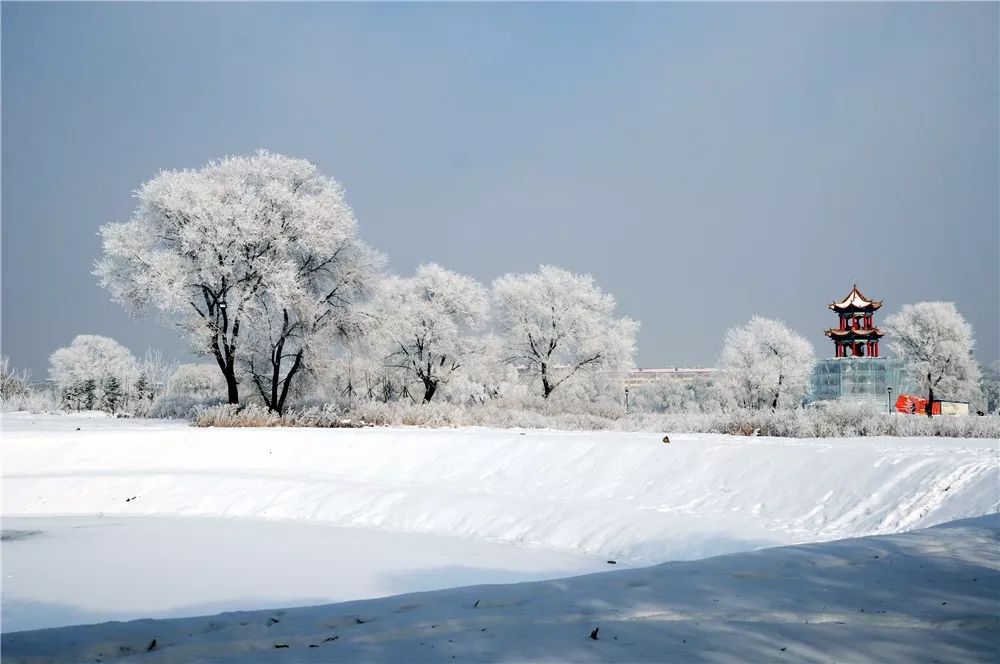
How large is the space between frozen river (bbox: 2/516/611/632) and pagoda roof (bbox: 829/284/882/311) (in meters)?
60.4

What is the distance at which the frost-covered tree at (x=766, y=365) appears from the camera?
59.2 meters

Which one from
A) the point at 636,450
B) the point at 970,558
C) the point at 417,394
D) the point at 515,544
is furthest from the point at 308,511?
the point at 417,394

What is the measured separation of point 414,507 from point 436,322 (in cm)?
3327

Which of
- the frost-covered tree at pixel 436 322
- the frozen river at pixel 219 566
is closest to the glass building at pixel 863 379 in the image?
the frost-covered tree at pixel 436 322

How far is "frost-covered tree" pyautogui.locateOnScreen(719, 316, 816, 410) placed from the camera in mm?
59219

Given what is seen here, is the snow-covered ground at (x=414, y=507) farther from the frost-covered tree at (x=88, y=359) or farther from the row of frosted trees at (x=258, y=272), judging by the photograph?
the frost-covered tree at (x=88, y=359)

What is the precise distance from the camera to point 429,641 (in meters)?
4.18

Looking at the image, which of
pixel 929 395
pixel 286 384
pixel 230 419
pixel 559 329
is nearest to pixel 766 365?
pixel 929 395

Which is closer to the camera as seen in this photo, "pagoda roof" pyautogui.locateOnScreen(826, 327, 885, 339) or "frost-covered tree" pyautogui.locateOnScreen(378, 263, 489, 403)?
"frost-covered tree" pyautogui.locateOnScreen(378, 263, 489, 403)

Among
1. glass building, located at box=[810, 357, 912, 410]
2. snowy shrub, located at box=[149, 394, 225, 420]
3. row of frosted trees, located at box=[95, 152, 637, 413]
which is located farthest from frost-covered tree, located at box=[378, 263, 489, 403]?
glass building, located at box=[810, 357, 912, 410]

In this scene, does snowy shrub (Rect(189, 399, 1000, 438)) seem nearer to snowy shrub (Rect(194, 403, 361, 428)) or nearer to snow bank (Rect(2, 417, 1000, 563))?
snowy shrub (Rect(194, 403, 361, 428))

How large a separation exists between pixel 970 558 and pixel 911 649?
8.10 ft

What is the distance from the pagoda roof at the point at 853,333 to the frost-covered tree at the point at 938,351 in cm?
339

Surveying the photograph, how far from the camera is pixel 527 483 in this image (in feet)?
44.8
